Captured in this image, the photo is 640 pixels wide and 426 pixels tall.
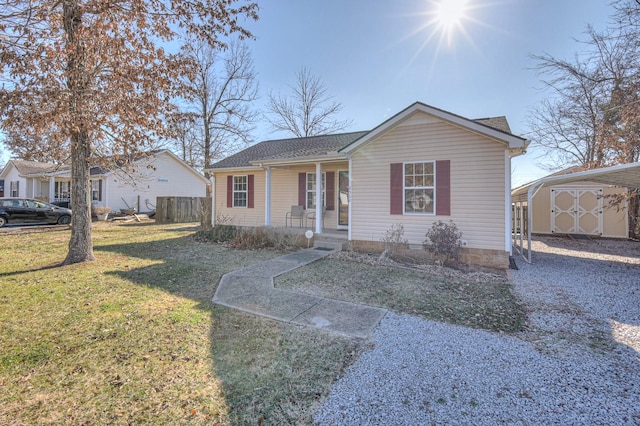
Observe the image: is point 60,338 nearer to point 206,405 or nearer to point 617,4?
point 206,405

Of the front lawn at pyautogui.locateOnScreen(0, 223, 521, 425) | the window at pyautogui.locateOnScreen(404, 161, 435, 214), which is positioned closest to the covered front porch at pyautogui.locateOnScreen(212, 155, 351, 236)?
the window at pyautogui.locateOnScreen(404, 161, 435, 214)

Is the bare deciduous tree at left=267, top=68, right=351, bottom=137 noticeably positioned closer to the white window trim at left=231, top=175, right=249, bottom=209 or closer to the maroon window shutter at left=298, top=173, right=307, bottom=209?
the white window trim at left=231, top=175, right=249, bottom=209

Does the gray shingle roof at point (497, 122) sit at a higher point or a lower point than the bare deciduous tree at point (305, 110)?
lower

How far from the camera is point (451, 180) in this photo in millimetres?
7715

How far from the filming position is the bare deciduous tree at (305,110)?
25469mm

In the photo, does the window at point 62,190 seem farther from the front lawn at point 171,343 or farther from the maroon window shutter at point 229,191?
the front lawn at point 171,343

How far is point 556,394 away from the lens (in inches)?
100.0

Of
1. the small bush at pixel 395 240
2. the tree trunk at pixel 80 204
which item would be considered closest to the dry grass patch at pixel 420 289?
the small bush at pixel 395 240

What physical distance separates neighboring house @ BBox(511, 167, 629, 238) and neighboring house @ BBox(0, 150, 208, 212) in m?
21.5

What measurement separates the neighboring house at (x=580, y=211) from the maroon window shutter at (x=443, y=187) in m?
7.68

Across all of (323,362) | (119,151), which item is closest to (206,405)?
(323,362)

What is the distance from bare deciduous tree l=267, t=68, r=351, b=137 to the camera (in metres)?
25.5

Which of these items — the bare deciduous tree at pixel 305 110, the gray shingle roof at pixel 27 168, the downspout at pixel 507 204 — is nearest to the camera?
the downspout at pixel 507 204

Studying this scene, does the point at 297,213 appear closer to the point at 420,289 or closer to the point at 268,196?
the point at 268,196
